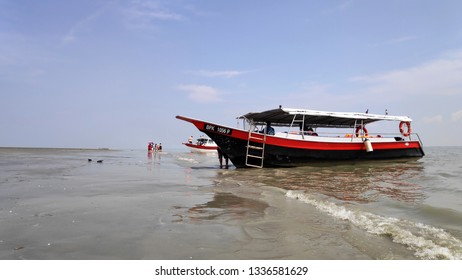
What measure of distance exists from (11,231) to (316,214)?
4481 mm

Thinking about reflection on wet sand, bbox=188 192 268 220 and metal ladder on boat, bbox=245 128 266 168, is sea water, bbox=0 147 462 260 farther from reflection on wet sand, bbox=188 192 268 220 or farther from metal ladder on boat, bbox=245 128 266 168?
metal ladder on boat, bbox=245 128 266 168

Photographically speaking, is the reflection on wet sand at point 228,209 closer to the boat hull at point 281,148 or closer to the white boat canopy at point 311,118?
the boat hull at point 281,148

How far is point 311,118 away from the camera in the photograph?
18.0 m

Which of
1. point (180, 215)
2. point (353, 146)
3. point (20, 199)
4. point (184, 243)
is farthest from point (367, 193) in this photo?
point (353, 146)

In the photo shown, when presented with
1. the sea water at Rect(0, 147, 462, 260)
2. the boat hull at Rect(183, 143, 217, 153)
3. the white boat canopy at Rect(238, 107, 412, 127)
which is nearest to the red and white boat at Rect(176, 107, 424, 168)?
the white boat canopy at Rect(238, 107, 412, 127)

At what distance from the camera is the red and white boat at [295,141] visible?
16047 millimetres

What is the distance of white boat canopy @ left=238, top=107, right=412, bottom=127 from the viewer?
645 inches

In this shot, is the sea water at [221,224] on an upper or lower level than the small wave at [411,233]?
lower

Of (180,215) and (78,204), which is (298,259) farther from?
(78,204)

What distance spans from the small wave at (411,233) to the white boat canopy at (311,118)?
1073cm

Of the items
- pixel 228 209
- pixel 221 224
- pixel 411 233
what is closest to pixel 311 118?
pixel 228 209

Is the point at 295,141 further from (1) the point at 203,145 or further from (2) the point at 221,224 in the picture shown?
(1) the point at 203,145

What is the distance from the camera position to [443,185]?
967 cm

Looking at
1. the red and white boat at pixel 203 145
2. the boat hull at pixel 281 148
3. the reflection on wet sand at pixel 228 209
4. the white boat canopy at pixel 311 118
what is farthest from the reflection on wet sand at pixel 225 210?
the red and white boat at pixel 203 145
